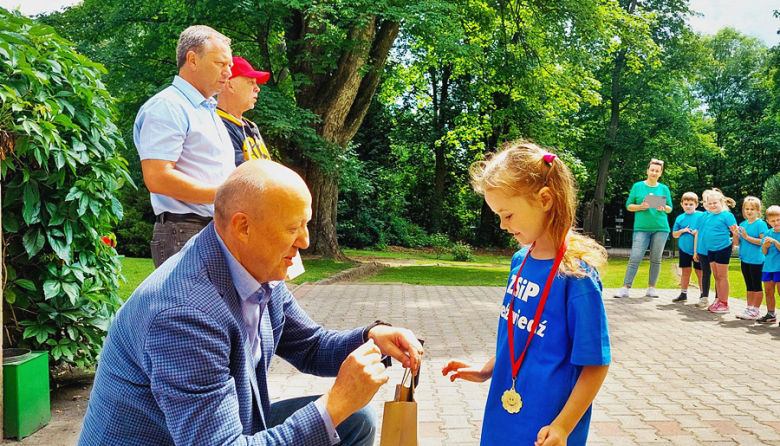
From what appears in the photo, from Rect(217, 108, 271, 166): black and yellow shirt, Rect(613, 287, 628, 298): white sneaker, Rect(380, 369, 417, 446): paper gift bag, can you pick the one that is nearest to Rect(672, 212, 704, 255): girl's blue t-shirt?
Rect(613, 287, 628, 298): white sneaker

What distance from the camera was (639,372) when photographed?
6117 mm

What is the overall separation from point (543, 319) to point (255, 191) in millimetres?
1203

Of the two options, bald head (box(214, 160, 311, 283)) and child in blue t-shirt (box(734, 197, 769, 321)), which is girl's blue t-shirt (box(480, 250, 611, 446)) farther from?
child in blue t-shirt (box(734, 197, 769, 321))

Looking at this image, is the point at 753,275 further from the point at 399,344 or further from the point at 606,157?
the point at 606,157

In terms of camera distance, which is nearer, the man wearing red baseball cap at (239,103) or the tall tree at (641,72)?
the man wearing red baseball cap at (239,103)

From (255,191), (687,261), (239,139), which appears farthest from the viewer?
(687,261)

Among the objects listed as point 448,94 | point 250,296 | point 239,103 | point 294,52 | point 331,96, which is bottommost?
point 250,296

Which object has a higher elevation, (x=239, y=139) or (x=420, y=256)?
(x=239, y=139)

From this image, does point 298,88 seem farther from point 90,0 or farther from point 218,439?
point 218,439

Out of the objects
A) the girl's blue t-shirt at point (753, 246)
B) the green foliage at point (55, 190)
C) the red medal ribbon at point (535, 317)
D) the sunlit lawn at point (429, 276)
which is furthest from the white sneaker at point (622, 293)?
the red medal ribbon at point (535, 317)

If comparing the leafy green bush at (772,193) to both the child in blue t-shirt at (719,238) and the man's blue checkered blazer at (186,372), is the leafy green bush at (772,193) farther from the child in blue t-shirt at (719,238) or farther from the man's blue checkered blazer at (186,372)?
the man's blue checkered blazer at (186,372)

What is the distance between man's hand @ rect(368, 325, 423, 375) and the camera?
2.38 meters

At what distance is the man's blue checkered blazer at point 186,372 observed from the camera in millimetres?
1730

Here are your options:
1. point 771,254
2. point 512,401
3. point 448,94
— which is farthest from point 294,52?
point 448,94
